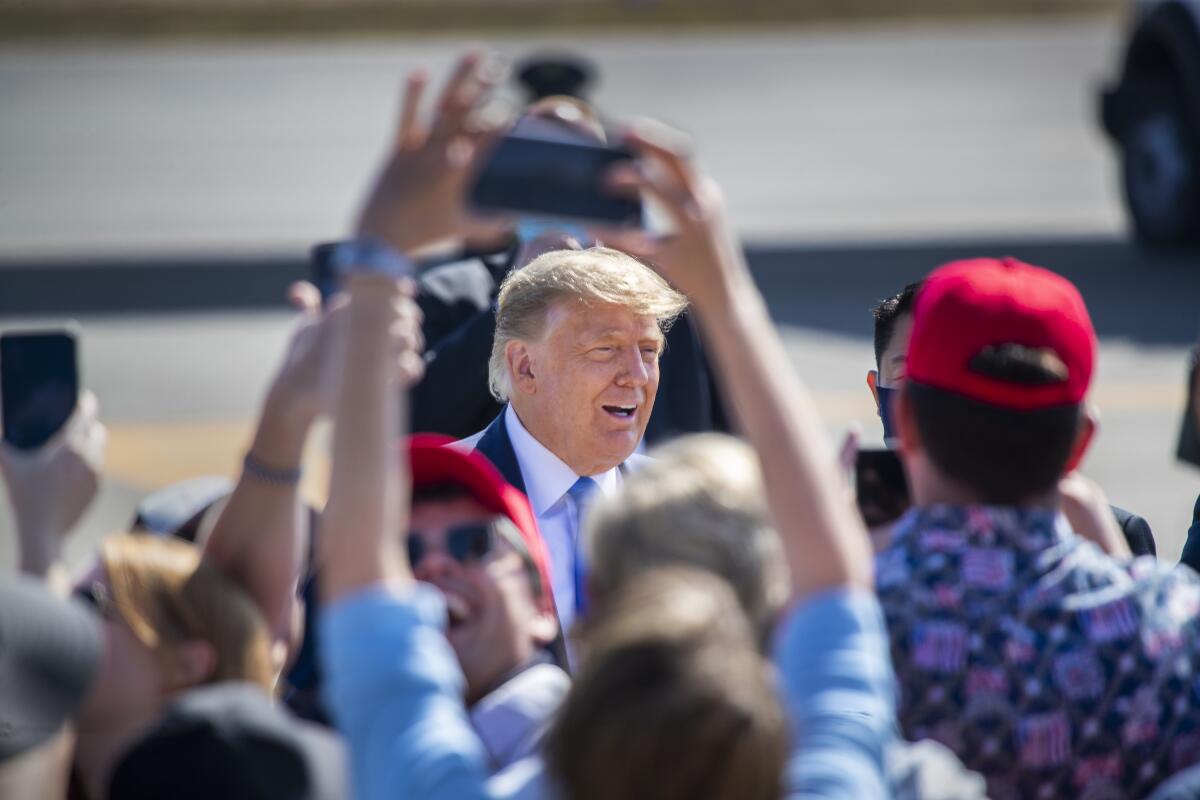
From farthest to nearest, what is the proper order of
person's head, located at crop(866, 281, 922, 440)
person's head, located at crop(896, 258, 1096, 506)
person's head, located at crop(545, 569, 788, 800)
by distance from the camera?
1. person's head, located at crop(866, 281, 922, 440)
2. person's head, located at crop(896, 258, 1096, 506)
3. person's head, located at crop(545, 569, 788, 800)

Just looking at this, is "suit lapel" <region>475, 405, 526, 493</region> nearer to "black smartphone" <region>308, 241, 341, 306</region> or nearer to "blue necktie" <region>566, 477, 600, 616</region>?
"blue necktie" <region>566, 477, 600, 616</region>

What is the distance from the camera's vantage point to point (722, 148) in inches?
691

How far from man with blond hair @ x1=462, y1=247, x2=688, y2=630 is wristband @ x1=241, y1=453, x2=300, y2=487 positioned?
1433 millimetres

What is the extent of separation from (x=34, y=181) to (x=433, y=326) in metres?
12.9

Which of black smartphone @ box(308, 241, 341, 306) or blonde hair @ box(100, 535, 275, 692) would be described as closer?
blonde hair @ box(100, 535, 275, 692)

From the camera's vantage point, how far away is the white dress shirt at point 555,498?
11.7 feet

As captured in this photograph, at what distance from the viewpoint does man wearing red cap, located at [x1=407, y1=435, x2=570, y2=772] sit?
7.40ft

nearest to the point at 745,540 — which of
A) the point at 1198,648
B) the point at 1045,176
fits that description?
the point at 1198,648

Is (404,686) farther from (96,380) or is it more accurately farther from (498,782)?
(96,380)

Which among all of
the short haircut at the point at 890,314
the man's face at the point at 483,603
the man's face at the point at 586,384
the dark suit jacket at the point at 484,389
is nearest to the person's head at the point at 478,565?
the man's face at the point at 483,603

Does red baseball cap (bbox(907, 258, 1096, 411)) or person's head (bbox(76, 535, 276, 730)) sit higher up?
red baseball cap (bbox(907, 258, 1096, 411))

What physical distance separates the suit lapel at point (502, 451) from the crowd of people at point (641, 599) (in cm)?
102

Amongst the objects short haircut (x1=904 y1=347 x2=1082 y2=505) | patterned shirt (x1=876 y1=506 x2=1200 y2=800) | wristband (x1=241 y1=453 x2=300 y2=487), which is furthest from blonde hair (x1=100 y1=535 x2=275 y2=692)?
short haircut (x1=904 y1=347 x2=1082 y2=505)

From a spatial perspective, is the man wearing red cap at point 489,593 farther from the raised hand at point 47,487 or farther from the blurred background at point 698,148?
the blurred background at point 698,148
